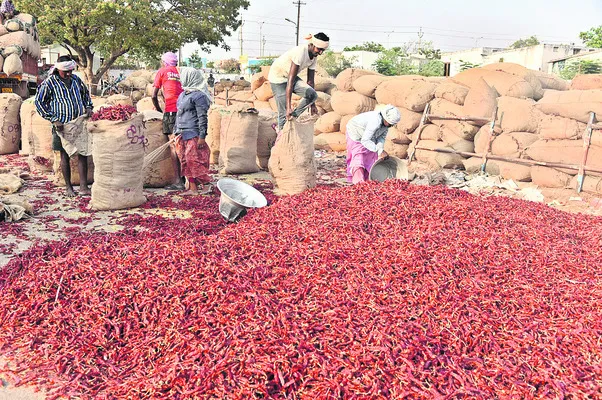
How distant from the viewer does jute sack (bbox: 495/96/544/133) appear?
22.9 ft

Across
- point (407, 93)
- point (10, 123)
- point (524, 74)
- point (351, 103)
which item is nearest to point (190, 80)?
point (10, 123)

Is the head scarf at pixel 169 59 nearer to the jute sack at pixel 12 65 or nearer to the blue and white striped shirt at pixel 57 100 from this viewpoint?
the blue and white striped shirt at pixel 57 100

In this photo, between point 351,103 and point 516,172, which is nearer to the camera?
point 516,172

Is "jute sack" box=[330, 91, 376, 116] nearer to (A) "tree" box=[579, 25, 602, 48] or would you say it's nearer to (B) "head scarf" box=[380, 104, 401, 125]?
(B) "head scarf" box=[380, 104, 401, 125]

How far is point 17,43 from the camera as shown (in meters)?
10.5

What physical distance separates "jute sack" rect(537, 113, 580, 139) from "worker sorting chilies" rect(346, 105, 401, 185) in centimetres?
265

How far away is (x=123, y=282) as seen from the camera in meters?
2.73

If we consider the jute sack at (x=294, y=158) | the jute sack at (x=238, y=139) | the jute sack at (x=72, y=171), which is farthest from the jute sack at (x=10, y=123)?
the jute sack at (x=294, y=158)

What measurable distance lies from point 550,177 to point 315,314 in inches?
209

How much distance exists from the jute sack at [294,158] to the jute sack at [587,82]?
446 cm

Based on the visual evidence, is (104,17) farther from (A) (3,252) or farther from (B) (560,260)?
(B) (560,260)

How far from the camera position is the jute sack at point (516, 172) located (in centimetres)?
686

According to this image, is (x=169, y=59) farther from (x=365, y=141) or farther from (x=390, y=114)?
(x=390, y=114)

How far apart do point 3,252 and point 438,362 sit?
10.7 feet
